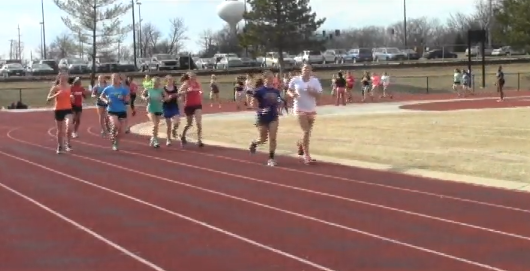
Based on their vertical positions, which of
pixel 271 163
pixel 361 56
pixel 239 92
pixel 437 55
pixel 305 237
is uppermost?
pixel 437 55

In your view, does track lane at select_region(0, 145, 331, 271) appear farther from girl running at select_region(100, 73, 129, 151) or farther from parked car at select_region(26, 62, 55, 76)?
parked car at select_region(26, 62, 55, 76)

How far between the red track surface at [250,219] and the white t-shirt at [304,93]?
105 centimetres

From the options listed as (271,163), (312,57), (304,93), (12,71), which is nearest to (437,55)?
(312,57)

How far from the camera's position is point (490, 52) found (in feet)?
320

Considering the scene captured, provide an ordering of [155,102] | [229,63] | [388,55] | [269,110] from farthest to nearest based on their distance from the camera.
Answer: [388,55]
[229,63]
[155,102]
[269,110]

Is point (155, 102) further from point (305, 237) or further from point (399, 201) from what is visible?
point (305, 237)

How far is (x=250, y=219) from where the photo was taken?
411 inches

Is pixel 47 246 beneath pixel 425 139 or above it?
beneath

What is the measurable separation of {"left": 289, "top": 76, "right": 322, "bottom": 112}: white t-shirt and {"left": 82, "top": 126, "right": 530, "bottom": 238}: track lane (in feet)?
4.23

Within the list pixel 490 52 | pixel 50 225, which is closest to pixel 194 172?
pixel 50 225

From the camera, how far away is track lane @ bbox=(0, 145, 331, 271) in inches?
321

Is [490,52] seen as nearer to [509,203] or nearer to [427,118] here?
[427,118]

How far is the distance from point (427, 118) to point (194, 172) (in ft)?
47.9

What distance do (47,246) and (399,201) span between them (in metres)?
4.70
